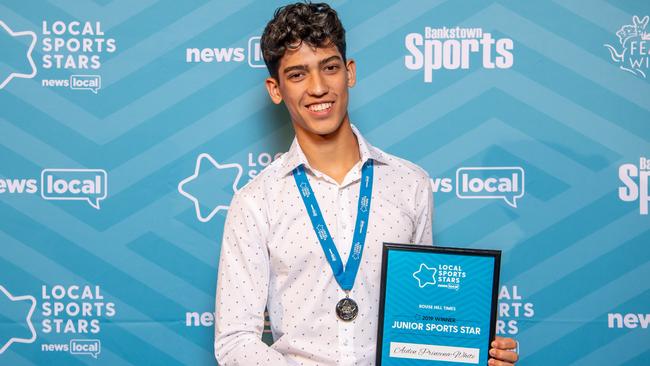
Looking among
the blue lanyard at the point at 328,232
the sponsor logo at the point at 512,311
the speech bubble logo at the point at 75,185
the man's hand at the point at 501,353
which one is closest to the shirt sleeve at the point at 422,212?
the blue lanyard at the point at 328,232

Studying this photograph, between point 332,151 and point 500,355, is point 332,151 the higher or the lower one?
the higher one

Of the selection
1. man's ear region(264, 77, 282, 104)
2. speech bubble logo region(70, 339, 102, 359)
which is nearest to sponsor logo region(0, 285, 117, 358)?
speech bubble logo region(70, 339, 102, 359)

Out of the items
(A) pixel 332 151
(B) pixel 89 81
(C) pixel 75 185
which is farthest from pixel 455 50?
(C) pixel 75 185

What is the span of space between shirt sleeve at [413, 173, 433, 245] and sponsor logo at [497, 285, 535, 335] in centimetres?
51

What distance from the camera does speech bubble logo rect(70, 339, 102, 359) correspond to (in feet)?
7.29

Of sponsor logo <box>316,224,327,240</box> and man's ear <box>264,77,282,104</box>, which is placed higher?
man's ear <box>264,77,282,104</box>

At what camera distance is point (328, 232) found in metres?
1.71

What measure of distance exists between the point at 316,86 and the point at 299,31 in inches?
5.6

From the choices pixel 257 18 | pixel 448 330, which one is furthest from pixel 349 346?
pixel 257 18

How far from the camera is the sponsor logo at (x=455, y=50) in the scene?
2.21 meters

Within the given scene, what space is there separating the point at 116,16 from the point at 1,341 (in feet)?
3.57

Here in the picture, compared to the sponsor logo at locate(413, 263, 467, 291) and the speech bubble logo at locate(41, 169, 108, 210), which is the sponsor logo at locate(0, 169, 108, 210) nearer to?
the speech bubble logo at locate(41, 169, 108, 210)

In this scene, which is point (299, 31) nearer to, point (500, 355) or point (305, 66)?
point (305, 66)

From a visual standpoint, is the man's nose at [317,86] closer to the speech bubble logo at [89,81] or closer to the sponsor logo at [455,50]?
the sponsor logo at [455,50]
